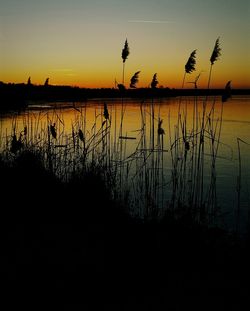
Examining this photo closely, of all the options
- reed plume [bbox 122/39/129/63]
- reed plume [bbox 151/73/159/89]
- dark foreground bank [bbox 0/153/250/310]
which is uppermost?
reed plume [bbox 122/39/129/63]

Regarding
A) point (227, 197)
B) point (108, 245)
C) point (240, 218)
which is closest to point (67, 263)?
point (108, 245)

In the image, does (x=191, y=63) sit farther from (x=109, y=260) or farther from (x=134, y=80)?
(x=109, y=260)

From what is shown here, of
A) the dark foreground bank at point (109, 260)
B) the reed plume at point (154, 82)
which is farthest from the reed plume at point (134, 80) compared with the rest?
the dark foreground bank at point (109, 260)

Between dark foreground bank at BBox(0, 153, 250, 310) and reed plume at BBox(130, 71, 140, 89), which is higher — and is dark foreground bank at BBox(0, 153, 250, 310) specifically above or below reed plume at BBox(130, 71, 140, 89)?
below

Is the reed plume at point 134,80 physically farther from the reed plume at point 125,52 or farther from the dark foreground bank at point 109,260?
the dark foreground bank at point 109,260

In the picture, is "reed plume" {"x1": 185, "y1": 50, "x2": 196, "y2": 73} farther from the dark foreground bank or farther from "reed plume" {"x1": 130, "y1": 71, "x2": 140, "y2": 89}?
the dark foreground bank

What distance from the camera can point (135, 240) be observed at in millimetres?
4734

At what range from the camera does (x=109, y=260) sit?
420cm

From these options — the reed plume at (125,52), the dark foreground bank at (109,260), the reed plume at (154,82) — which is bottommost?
the dark foreground bank at (109,260)

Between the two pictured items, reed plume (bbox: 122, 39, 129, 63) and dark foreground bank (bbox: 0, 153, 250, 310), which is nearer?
dark foreground bank (bbox: 0, 153, 250, 310)

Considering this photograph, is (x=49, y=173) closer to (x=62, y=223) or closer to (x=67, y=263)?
(x=62, y=223)

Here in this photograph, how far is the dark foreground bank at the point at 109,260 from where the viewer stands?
358 cm

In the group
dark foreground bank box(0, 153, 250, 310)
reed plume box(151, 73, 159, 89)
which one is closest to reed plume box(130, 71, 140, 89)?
reed plume box(151, 73, 159, 89)

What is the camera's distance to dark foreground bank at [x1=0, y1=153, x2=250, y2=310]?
11.8 ft
